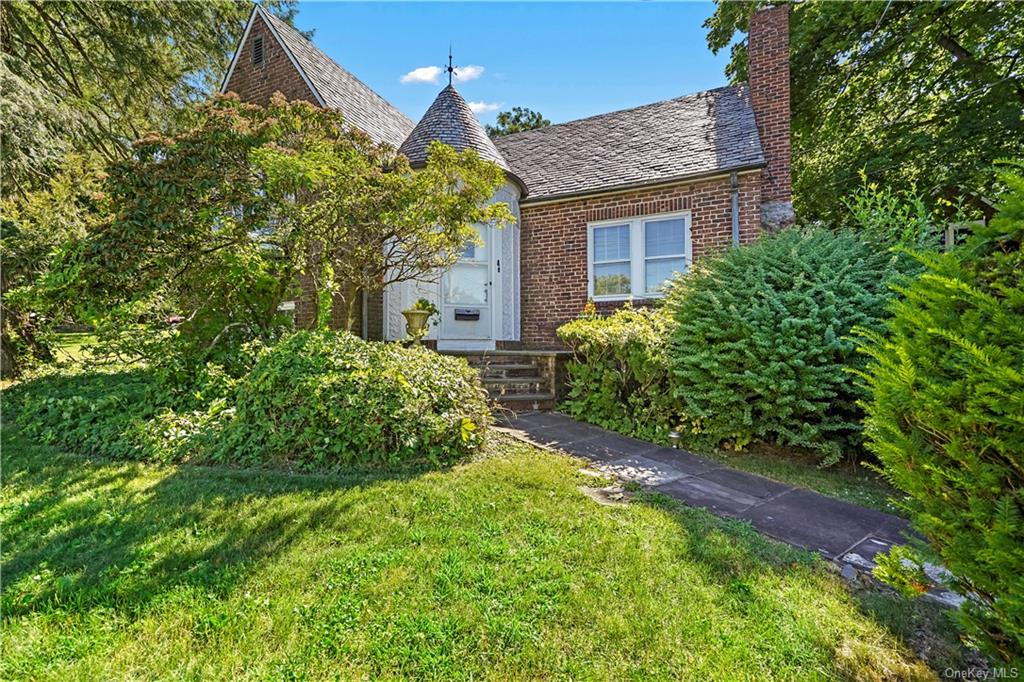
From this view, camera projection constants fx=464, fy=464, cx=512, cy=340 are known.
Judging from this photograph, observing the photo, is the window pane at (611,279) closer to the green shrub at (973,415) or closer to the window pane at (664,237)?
the window pane at (664,237)

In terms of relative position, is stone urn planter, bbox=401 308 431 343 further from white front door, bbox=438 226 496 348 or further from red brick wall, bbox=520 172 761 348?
red brick wall, bbox=520 172 761 348

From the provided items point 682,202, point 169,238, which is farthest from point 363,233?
point 682,202

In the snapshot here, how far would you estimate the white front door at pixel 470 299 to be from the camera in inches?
364

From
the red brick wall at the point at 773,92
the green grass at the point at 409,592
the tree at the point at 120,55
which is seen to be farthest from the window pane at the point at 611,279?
the tree at the point at 120,55

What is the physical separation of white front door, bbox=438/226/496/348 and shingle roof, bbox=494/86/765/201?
1965 millimetres

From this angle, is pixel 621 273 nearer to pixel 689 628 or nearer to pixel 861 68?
pixel 689 628

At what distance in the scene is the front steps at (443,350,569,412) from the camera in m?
7.10

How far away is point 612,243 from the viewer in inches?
375

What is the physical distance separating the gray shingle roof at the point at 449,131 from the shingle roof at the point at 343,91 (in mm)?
1181

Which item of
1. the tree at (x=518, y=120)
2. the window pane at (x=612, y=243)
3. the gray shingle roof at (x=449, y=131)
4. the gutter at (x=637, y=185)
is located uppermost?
the tree at (x=518, y=120)

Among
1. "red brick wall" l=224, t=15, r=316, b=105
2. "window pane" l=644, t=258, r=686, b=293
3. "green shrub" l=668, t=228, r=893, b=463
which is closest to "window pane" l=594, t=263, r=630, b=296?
"window pane" l=644, t=258, r=686, b=293

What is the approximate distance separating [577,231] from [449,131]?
127 inches

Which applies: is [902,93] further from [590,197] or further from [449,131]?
[449,131]

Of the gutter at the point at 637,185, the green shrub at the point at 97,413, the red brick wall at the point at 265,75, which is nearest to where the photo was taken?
the green shrub at the point at 97,413
